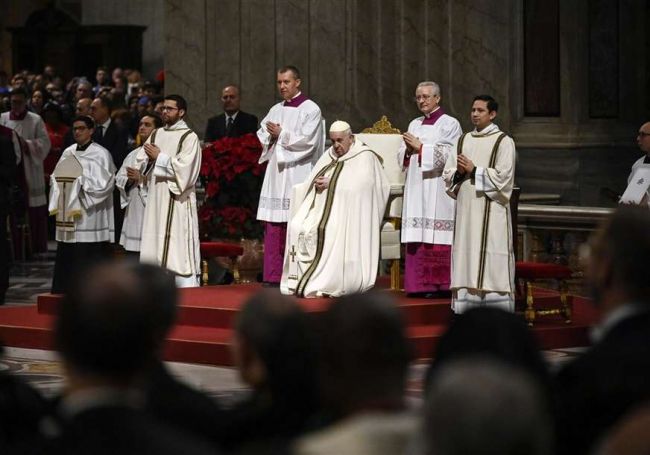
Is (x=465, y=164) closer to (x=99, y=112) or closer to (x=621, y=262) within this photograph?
(x=99, y=112)

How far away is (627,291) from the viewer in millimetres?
3512

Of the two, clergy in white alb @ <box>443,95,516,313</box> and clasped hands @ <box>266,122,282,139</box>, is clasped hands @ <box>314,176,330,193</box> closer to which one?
clergy in white alb @ <box>443,95,516,313</box>

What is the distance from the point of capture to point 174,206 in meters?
12.5

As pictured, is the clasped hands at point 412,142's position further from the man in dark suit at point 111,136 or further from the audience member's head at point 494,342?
the audience member's head at point 494,342

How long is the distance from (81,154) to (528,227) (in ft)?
12.1

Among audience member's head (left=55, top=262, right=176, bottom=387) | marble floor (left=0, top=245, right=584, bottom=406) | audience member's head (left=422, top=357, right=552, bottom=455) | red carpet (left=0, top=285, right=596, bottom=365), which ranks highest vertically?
audience member's head (left=55, top=262, right=176, bottom=387)

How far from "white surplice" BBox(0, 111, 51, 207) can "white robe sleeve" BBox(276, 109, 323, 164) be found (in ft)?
16.1

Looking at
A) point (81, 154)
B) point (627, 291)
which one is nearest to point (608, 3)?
point (81, 154)

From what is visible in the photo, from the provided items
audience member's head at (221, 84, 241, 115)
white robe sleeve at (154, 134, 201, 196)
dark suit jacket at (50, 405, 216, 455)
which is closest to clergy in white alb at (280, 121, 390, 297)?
white robe sleeve at (154, 134, 201, 196)

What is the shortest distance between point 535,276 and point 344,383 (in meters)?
8.29

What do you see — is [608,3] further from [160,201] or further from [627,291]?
[627,291]

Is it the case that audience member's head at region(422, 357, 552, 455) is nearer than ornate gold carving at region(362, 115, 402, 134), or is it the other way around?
audience member's head at region(422, 357, 552, 455)

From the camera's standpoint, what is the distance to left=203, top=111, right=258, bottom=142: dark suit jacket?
1462cm

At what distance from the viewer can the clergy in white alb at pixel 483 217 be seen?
11.0 metres
